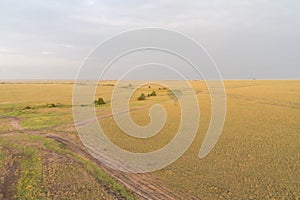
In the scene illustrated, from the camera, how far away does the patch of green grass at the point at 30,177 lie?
10049mm

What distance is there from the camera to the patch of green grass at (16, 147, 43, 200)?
33.0ft

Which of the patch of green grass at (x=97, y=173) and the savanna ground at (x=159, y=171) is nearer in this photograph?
the savanna ground at (x=159, y=171)

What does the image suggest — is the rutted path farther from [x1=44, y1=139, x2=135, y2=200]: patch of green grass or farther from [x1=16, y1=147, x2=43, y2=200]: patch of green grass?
[x1=16, y1=147, x2=43, y2=200]: patch of green grass

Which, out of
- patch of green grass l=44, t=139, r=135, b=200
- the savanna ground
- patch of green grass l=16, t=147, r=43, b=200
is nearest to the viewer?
patch of green grass l=16, t=147, r=43, b=200

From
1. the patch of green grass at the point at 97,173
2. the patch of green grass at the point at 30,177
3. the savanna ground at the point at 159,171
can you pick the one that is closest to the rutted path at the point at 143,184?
the savanna ground at the point at 159,171

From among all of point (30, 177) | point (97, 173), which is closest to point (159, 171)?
point (97, 173)

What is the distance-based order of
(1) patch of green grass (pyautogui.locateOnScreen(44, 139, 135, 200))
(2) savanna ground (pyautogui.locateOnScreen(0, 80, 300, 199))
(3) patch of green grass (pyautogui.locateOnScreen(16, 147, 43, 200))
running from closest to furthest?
(3) patch of green grass (pyautogui.locateOnScreen(16, 147, 43, 200))
(2) savanna ground (pyautogui.locateOnScreen(0, 80, 300, 199))
(1) patch of green grass (pyautogui.locateOnScreen(44, 139, 135, 200))

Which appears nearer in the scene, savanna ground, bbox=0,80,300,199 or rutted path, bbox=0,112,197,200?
rutted path, bbox=0,112,197,200

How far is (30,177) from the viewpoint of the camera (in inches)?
455

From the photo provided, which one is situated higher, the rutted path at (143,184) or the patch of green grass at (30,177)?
the patch of green grass at (30,177)

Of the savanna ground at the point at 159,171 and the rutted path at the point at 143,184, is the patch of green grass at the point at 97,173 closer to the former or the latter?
the savanna ground at the point at 159,171

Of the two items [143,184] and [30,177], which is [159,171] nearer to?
[143,184]

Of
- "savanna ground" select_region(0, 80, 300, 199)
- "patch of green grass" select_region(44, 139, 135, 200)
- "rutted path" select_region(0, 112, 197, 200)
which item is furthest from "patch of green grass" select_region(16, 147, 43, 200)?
"rutted path" select_region(0, 112, 197, 200)

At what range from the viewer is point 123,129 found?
2378cm
